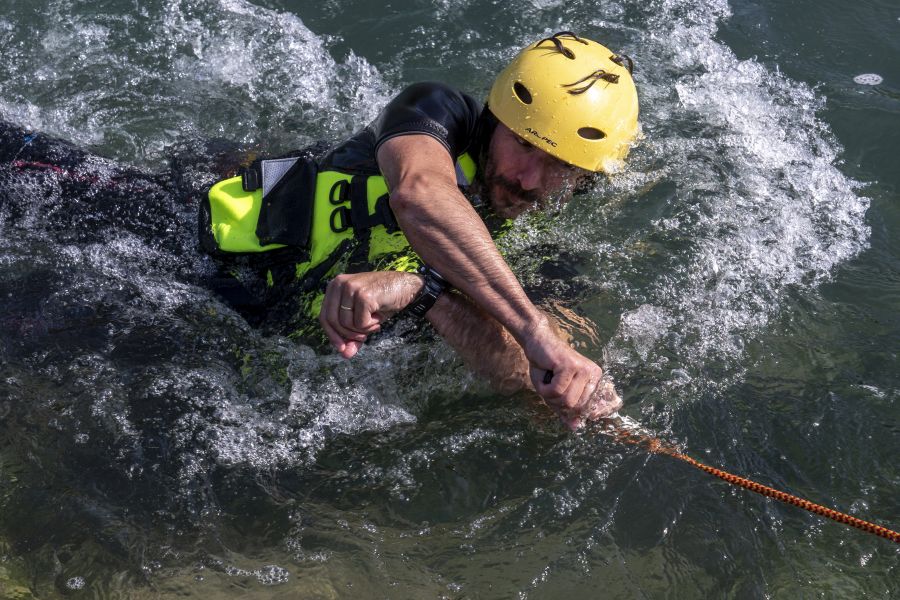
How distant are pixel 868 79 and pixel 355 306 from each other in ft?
17.9

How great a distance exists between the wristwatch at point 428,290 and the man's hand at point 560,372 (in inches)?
19.6

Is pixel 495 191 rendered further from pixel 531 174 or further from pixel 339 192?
pixel 339 192

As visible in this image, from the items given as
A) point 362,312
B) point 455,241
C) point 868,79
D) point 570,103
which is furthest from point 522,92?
point 868,79

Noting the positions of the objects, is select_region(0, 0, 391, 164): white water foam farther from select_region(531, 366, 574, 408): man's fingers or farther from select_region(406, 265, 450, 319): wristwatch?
select_region(531, 366, 574, 408): man's fingers

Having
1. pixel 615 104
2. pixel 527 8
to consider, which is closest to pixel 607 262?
pixel 615 104

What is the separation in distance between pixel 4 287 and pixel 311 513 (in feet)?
7.37

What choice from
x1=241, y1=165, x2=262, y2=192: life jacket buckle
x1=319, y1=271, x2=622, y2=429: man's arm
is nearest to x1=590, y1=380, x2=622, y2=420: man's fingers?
x1=319, y1=271, x2=622, y2=429: man's arm

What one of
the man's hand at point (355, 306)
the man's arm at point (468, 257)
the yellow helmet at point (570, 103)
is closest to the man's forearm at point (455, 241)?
the man's arm at point (468, 257)

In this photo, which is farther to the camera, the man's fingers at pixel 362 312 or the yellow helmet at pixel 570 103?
the yellow helmet at pixel 570 103

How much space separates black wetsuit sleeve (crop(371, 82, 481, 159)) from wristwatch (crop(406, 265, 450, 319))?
633mm

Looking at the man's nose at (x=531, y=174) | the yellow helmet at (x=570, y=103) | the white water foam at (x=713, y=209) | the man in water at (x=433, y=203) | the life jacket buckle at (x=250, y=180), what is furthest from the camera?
the white water foam at (x=713, y=209)

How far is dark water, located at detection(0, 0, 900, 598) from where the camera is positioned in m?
3.81

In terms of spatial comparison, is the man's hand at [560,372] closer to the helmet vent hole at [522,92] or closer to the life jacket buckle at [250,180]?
the helmet vent hole at [522,92]

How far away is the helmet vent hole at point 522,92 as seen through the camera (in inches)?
170
